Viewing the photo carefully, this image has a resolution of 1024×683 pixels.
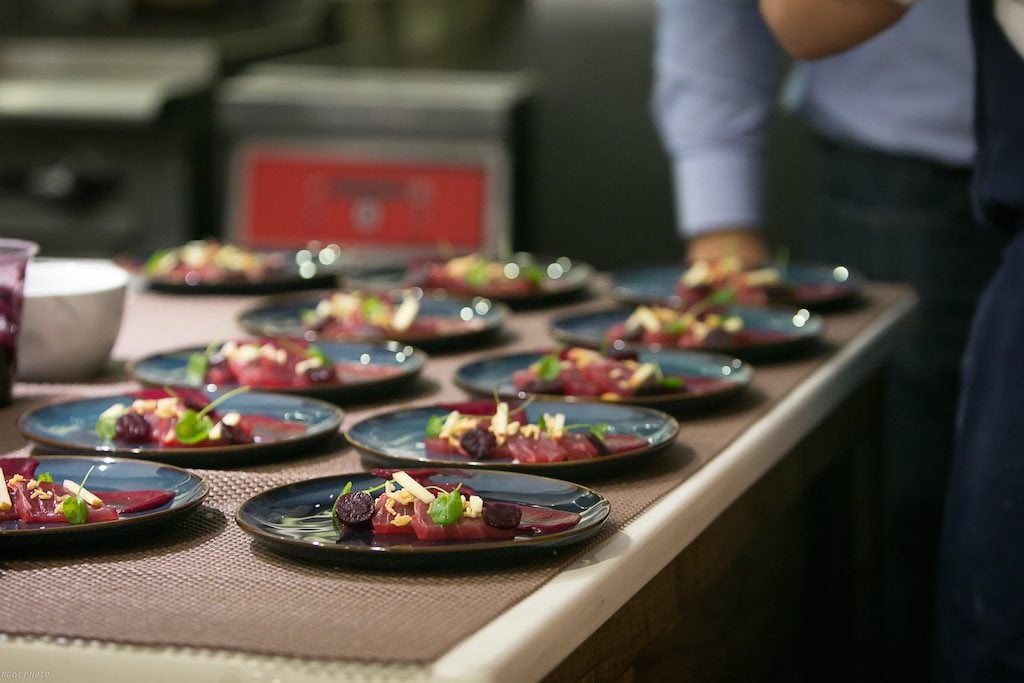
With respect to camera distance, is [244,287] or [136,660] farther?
[244,287]

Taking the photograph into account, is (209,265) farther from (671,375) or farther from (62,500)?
(62,500)

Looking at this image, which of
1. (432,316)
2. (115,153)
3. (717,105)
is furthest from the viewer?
(115,153)

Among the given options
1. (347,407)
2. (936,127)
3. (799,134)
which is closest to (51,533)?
(347,407)

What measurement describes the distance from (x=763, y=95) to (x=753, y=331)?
3.10 feet

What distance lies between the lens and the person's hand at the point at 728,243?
9.29 ft

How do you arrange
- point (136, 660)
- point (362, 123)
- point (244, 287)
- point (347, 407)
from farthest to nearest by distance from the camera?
point (362, 123) < point (244, 287) < point (347, 407) < point (136, 660)

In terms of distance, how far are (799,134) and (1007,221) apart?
2426 millimetres

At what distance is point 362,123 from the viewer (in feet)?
13.4

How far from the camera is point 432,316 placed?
2.16 metres

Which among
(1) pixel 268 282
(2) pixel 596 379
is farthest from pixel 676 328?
(1) pixel 268 282

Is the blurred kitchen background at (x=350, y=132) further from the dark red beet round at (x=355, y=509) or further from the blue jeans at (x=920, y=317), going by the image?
the dark red beet round at (x=355, y=509)

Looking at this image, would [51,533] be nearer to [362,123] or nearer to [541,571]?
[541,571]

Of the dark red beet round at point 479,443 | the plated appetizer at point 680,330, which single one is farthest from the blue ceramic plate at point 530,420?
the plated appetizer at point 680,330

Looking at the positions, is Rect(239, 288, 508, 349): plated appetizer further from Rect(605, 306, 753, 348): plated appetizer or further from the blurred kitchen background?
the blurred kitchen background
